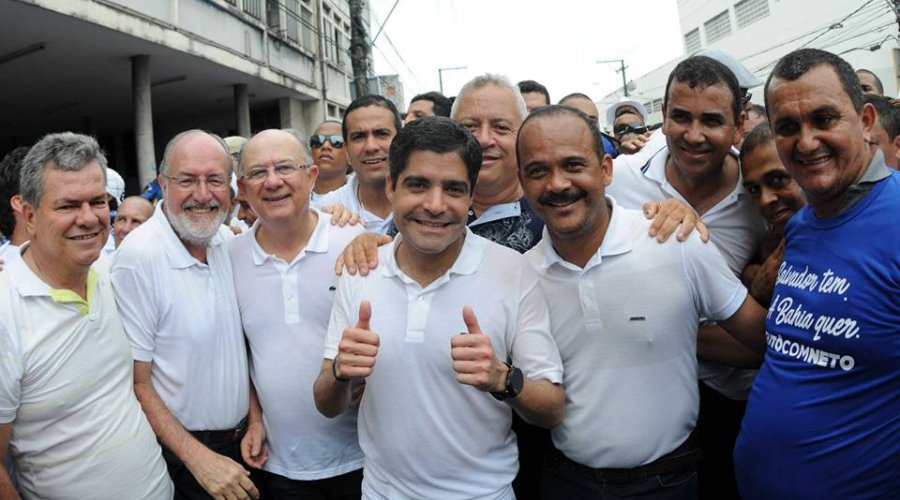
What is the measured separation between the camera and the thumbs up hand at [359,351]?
2016mm

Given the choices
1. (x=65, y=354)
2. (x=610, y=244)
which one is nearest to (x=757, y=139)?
(x=610, y=244)

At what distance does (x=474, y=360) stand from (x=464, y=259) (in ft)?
1.62

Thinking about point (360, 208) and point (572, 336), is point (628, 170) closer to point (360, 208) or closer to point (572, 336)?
point (572, 336)

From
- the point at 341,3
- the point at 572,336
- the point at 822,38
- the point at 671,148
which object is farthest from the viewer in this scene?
the point at 822,38

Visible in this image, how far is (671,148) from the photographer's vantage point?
2.87 meters

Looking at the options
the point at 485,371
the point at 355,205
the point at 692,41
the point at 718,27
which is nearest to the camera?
the point at 485,371

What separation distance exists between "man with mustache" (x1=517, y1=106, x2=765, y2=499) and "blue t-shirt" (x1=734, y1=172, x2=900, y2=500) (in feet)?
0.85

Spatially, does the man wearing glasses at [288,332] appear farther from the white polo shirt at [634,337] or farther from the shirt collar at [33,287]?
the white polo shirt at [634,337]

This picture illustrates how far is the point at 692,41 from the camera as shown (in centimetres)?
3488

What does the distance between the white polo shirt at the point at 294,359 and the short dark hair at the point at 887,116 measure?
9.35 ft

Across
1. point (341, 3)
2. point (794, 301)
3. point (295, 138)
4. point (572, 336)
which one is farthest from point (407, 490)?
point (341, 3)

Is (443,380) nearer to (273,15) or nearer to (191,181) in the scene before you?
(191,181)

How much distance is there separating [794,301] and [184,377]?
2.64 metres

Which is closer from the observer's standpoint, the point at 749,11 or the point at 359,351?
the point at 359,351
